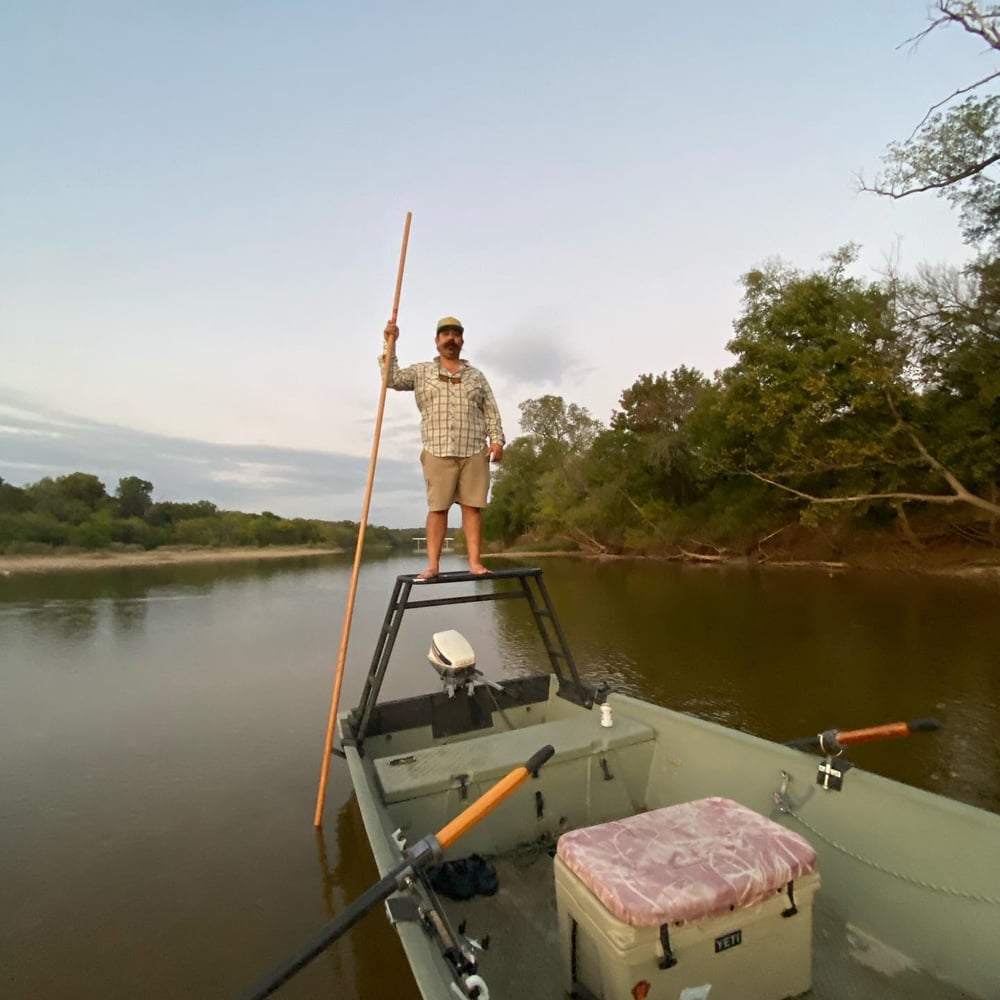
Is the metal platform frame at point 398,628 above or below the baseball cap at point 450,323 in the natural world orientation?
below

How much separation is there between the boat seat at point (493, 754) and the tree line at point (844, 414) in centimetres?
1588

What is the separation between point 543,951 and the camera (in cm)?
286

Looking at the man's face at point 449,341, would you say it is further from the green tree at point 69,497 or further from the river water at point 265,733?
the green tree at point 69,497

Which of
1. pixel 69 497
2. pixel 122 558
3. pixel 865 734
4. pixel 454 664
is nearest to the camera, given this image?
pixel 865 734

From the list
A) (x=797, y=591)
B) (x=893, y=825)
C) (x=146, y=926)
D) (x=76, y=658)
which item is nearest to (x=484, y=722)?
(x=146, y=926)

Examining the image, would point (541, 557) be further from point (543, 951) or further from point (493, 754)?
point (543, 951)

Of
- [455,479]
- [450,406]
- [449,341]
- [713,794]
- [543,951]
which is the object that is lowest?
[543,951]

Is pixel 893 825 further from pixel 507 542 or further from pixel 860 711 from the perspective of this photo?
pixel 507 542

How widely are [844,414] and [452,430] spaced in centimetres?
2304

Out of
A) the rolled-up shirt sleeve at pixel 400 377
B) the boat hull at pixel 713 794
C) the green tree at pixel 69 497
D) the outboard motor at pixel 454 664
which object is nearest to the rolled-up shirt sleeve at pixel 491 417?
the rolled-up shirt sleeve at pixel 400 377

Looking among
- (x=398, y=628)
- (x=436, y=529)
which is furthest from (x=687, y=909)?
(x=436, y=529)

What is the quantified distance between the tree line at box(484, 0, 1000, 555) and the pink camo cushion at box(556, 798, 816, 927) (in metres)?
16.5

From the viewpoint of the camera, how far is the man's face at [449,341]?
4.50 metres

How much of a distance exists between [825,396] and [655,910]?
76.1ft
